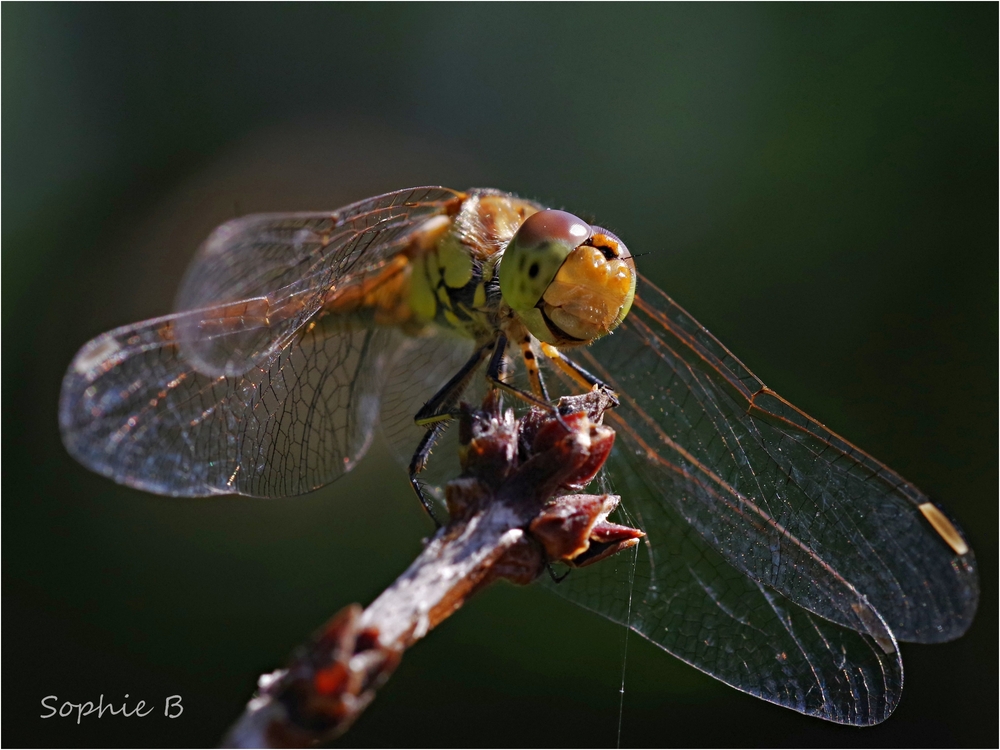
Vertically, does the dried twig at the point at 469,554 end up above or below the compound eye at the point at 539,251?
below

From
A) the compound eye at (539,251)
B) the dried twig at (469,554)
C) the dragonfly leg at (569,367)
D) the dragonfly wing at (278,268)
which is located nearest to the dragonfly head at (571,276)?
the compound eye at (539,251)

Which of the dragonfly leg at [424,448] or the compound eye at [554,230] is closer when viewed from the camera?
the compound eye at [554,230]

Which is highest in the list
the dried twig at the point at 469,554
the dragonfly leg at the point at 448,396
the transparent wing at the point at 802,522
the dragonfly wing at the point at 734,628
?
the dried twig at the point at 469,554

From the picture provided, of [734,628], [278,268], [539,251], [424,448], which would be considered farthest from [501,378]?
[734,628]

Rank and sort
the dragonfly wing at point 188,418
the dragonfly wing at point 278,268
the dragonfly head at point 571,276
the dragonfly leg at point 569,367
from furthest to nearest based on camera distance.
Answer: the dragonfly leg at point 569,367, the dragonfly wing at point 278,268, the dragonfly wing at point 188,418, the dragonfly head at point 571,276

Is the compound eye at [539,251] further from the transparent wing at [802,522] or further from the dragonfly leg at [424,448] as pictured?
the transparent wing at [802,522]

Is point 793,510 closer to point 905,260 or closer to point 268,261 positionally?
point 268,261

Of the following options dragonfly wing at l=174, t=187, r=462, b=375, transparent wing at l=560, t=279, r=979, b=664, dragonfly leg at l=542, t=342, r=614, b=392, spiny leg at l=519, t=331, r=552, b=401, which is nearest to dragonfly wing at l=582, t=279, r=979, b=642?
transparent wing at l=560, t=279, r=979, b=664

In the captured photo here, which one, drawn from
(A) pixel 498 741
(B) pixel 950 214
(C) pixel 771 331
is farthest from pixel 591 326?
(B) pixel 950 214
